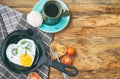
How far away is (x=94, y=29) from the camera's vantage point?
1.45 meters

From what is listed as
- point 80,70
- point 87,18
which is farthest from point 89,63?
point 87,18

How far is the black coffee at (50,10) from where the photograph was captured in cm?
139

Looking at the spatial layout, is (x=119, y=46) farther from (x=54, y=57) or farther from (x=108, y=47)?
(x=54, y=57)

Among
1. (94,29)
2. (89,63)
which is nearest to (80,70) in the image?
(89,63)

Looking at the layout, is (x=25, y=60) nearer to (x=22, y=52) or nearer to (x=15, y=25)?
(x=22, y=52)

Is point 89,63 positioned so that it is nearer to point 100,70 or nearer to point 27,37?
point 100,70

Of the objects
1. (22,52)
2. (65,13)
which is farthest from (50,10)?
(22,52)

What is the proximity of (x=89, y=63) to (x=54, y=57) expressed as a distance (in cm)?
12

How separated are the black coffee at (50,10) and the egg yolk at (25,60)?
15cm

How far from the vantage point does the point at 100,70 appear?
1.43m

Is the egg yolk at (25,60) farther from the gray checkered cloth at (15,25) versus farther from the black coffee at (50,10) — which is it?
the black coffee at (50,10)

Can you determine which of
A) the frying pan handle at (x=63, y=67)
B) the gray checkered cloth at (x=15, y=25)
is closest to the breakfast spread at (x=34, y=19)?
the gray checkered cloth at (x=15, y=25)

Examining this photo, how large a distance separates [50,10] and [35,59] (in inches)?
6.2

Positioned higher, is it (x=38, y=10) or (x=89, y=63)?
(x=38, y=10)
